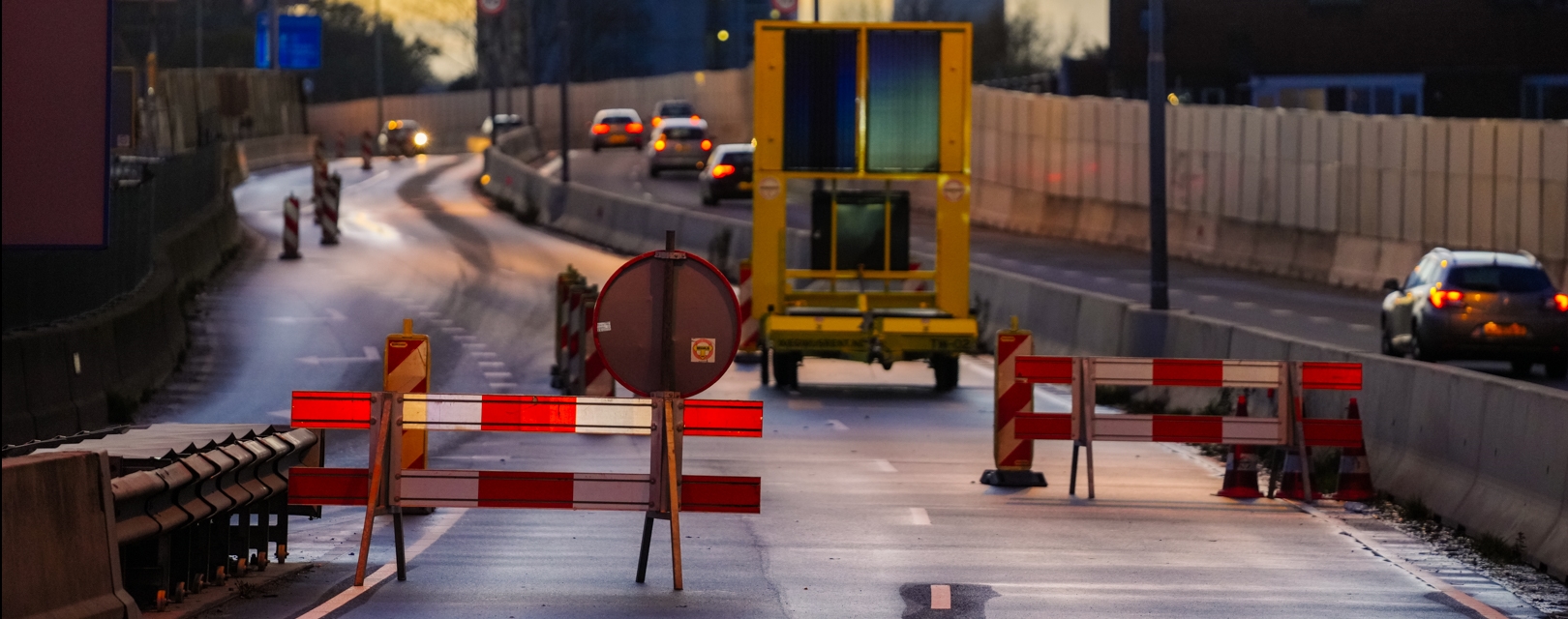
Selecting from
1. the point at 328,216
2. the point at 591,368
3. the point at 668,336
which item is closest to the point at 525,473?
the point at 668,336

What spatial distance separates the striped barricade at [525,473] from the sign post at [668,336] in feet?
0.05

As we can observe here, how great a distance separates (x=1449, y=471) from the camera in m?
13.5

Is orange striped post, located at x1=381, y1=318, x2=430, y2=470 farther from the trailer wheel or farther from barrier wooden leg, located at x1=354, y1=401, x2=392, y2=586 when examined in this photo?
the trailer wheel

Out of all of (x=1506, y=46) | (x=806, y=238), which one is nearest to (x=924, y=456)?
(x=806, y=238)

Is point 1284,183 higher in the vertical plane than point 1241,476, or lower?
higher

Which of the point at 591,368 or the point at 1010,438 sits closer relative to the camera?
the point at 1010,438

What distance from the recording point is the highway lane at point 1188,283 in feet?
103

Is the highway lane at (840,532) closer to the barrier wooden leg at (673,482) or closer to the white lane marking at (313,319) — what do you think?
the barrier wooden leg at (673,482)

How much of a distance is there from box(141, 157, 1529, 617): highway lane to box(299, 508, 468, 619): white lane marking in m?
0.03

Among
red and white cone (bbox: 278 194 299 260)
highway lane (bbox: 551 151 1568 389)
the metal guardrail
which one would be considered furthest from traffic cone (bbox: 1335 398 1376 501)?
red and white cone (bbox: 278 194 299 260)

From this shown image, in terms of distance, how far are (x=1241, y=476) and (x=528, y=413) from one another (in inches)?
242

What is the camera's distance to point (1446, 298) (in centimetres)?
2414

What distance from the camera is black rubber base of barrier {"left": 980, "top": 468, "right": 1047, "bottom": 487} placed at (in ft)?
49.5

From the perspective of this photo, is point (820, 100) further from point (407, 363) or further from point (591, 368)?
point (407, 363)
